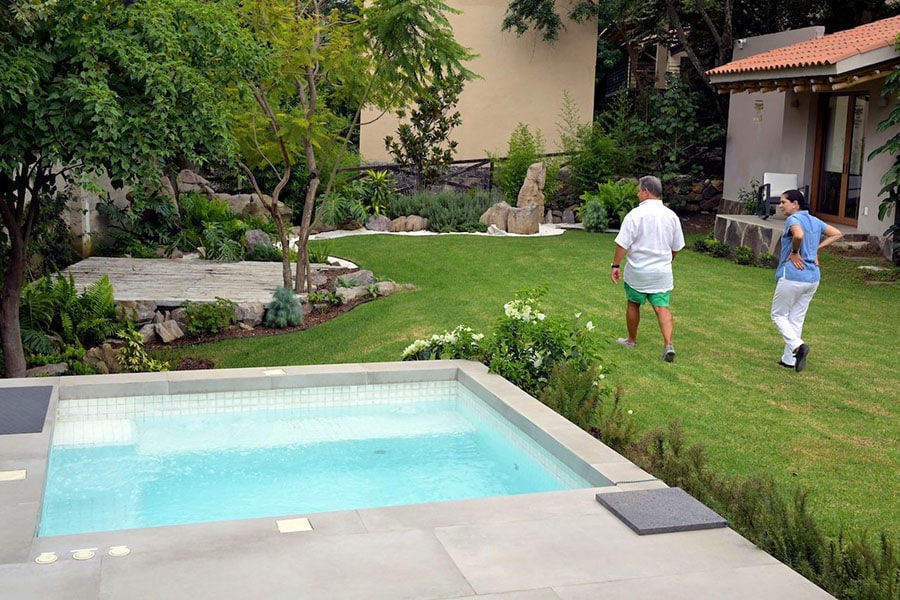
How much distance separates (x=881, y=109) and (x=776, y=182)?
9.08 feet

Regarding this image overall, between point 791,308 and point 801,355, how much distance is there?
46 centimetres

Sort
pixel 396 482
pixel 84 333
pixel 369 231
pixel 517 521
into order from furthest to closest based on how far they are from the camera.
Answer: pixel 369 231
pixel 84 333
pixel 396 482
pixel 517 521

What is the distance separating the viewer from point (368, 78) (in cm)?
1298

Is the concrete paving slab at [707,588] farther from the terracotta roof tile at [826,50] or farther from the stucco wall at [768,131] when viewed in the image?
the stucco wall at [768,131]

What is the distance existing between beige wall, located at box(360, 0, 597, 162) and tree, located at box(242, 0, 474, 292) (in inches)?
516

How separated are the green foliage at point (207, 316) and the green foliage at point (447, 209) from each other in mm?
9646

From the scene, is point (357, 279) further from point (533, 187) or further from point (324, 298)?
point (533, 187)

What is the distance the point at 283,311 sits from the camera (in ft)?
39.9

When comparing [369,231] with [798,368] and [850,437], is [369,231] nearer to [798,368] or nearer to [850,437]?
[798,368]

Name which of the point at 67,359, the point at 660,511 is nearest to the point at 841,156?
the point at 67,359

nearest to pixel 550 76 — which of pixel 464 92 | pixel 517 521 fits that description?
pixel 464 92

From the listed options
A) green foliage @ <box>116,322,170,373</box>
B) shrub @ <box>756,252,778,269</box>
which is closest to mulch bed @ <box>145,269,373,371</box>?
green foliage @ <box>116,322,170,373</box>

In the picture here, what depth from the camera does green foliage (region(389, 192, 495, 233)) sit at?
21.3 meters

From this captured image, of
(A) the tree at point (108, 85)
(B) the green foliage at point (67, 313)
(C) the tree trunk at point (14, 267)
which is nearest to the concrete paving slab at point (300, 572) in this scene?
(A) the tree at point (108, 85)
